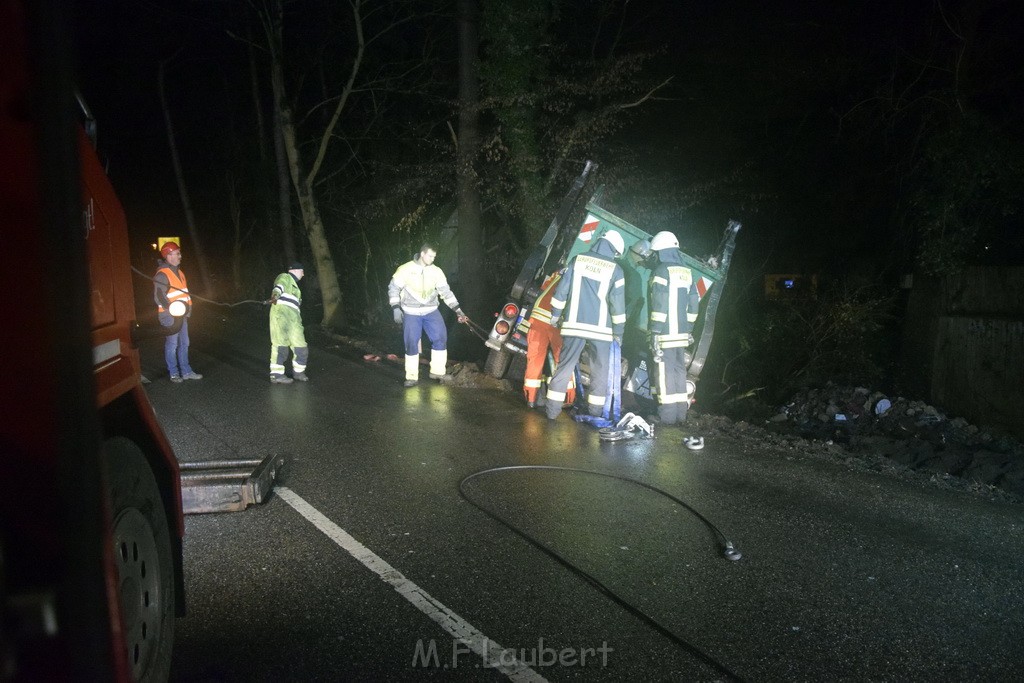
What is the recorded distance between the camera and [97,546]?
1.33 metres

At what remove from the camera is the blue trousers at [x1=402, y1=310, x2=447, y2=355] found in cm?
966

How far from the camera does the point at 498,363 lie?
31.5 ft

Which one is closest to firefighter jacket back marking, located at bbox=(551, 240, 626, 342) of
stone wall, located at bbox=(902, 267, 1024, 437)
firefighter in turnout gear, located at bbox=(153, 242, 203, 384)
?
firefighter in turnout gear, located at bbox=(153, 242, 203, 384)

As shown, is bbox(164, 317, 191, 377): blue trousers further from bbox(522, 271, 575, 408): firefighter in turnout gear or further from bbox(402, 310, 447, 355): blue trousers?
bbox(522, 271, 575, 408): firefighter in turnout gear

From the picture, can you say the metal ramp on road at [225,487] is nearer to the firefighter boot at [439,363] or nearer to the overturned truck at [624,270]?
the overturned truck at [624,270]

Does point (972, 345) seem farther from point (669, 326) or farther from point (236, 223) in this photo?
point (236, 223)

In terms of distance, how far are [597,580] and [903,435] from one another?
5.95 meters

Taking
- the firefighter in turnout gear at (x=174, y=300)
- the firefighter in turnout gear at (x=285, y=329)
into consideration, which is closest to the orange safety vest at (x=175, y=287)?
the firefighter in turnout gear at (x=174, y=300)

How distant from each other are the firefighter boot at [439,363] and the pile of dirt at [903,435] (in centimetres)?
405

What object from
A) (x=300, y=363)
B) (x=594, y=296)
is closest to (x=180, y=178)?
(x=300, y=363)

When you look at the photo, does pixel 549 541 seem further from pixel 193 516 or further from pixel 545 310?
pixel 545 310

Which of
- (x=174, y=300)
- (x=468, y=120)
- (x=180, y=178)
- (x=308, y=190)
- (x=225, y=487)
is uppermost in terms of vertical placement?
(x=180, y=178)

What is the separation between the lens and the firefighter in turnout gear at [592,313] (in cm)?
766

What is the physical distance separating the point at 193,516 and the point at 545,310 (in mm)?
4430
